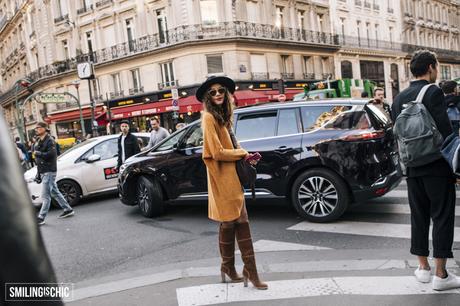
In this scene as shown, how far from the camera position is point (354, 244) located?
16.4 ft

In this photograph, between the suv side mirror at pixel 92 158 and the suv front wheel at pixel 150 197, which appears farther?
the suv side mirror at pixel 92 158

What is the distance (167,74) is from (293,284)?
26732mm

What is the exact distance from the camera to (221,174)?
3746mm

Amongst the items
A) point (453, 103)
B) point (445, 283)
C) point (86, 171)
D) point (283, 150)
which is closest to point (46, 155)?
point (86, 171)

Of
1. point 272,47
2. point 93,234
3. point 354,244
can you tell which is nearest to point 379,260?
point 354,244

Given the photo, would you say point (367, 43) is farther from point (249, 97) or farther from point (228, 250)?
point (228, 250)

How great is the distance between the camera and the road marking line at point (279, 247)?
5008 mm

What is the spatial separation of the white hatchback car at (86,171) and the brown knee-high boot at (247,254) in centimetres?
646

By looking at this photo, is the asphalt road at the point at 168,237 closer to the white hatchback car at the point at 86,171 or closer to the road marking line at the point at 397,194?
the road marking line at the point at 397,194

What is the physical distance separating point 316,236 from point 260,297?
1.95 metres

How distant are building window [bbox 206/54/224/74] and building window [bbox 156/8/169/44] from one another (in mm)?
3336

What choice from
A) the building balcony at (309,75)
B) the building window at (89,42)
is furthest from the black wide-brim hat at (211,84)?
the building window at (89,42)

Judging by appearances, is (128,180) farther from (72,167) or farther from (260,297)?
(260,297)

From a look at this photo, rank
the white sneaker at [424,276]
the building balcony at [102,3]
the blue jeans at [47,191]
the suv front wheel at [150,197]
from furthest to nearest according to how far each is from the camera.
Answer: the building balcony at [102,3]
the blue jeans at [47,191]
the suv front wheel at [150,197]
the white sneaker at [424,276]
